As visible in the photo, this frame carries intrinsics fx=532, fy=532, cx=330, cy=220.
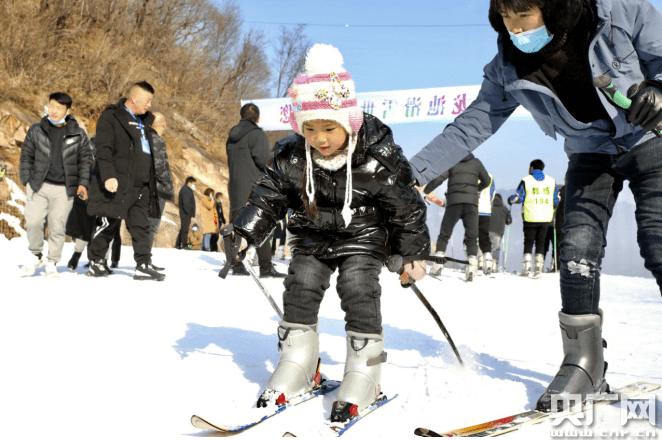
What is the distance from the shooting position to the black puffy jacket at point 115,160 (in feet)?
18.1

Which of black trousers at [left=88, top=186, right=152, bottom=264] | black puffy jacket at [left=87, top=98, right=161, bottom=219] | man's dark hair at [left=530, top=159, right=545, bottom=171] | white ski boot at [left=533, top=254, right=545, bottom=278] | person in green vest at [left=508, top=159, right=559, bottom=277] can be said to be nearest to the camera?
black puffy jacket at [left=87, top=98, right=161, bottom=219]

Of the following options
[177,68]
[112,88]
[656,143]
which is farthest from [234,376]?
[177,68]

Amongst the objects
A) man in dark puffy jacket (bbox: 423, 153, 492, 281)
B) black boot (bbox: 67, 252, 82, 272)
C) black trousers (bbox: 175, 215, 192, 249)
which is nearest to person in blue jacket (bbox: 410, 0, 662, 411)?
man in dark puffy jacket (bbox: 423, 153, 492, 281)

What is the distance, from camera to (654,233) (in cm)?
199

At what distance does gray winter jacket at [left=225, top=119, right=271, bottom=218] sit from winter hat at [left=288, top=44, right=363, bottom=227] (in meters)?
4.27

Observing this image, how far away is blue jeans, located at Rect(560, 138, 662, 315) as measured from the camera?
2068 mm

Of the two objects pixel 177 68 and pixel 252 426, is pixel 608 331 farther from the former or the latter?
pixel 177 68

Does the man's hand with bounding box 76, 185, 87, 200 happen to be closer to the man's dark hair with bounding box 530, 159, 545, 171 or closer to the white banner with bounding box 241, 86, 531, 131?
the man's dark hair with bounding box 530, 159, 545, 171

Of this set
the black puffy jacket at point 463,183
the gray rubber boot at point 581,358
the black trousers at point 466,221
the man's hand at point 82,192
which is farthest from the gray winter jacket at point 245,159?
the gray rubber boot at point 581,358

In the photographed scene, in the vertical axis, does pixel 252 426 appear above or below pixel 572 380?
below

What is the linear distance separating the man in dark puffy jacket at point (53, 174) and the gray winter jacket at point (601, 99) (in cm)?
450

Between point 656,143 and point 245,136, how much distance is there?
5.13 metres

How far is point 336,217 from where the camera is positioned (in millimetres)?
2213

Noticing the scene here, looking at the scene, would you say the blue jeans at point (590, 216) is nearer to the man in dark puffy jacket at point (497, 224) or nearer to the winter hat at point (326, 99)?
the winter hat at point (326, 99)
